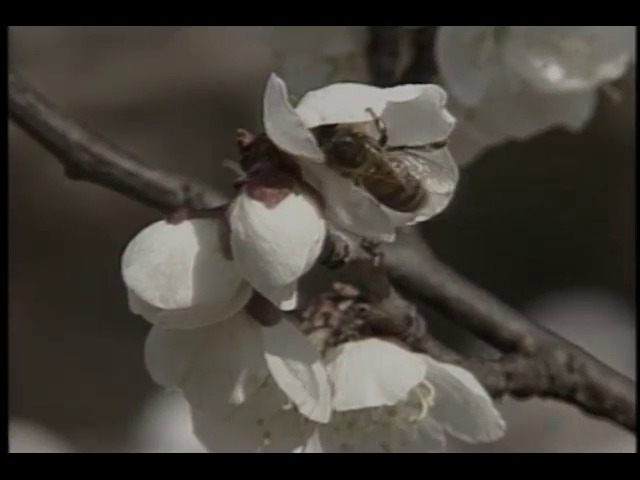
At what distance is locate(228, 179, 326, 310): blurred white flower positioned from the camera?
4.34ft

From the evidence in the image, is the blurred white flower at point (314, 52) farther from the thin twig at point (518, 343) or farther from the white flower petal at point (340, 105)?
the white flower petal at point (340, 105)

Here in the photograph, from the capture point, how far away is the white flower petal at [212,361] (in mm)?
1450

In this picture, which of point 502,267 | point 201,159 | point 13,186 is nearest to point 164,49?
point 201,159

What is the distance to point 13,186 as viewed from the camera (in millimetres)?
6594

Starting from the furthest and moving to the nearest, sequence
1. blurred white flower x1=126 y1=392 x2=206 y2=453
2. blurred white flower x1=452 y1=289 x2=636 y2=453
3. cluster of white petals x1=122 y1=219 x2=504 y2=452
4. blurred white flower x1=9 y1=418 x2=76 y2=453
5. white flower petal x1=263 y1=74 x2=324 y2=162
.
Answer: blurred white flower x1=452 y1=289 x2=636 y2=453
blurred white flower x1=9 y1=418 x2=76 y2=453
blurred white flower x1=126 y1=392 x2=206 y2=453
cluster of white petals x1=122 y1=219 x2=504 y2=452
white flower petal x1=263 y1=74 x2=324 y2=162

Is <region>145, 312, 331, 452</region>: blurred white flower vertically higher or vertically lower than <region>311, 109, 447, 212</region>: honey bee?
lower

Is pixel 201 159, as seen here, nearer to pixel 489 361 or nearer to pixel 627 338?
pixel 627 338

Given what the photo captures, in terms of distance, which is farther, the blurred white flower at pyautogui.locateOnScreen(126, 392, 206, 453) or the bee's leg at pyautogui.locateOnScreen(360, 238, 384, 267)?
the blurred white flower at pyautogui.locateOnScreen(126, 392, 206, 453)

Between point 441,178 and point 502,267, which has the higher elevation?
point 441,178

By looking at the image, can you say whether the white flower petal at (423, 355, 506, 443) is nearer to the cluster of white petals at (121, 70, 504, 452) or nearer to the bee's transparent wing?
the cluster of white petals at (121, 70, 504, 452)

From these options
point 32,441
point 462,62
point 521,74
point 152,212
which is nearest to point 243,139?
point 462,62

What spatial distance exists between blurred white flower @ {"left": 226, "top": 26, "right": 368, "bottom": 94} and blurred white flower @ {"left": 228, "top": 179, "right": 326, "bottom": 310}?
2.28 feet

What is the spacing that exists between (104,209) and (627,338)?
2544 millimetres

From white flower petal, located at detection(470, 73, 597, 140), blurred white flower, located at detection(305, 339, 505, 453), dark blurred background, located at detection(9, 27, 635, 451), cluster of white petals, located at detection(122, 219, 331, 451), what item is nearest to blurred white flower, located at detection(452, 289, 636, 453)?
dark blurred background, located at detection(9, 27, 635, 451)
